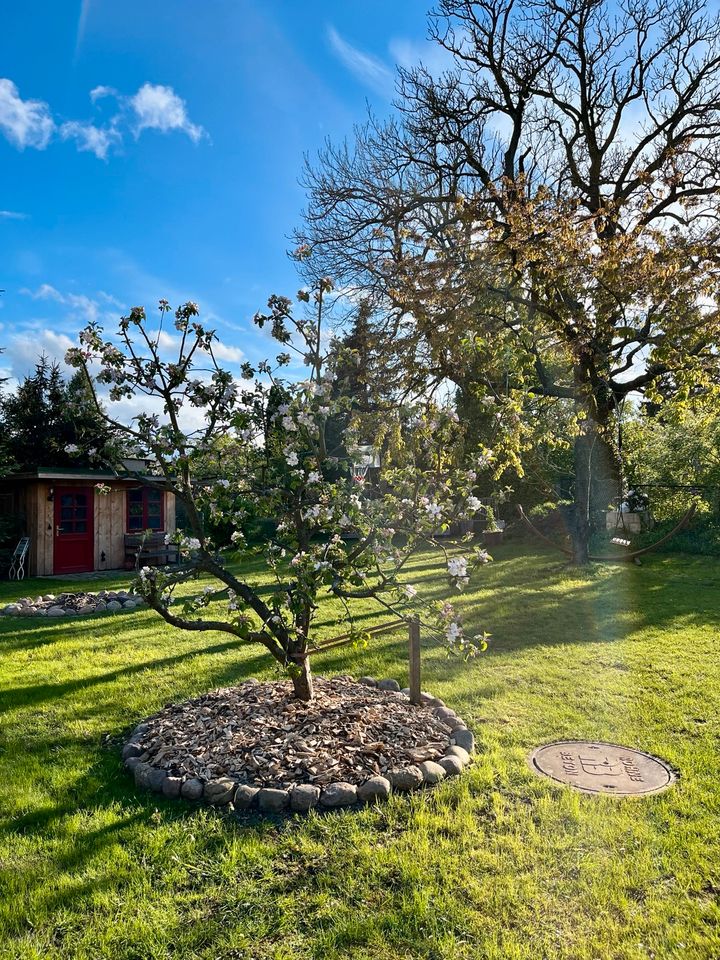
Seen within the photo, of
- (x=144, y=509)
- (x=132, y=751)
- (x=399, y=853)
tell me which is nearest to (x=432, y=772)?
(x=399, y=853)

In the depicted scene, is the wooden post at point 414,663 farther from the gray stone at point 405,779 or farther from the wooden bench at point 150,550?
the wooden bench at point 150,550

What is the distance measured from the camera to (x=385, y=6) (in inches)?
305

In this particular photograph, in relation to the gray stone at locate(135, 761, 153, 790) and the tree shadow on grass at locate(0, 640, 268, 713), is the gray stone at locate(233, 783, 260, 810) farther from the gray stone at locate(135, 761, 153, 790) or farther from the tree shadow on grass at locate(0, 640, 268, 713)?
the tree shadow on grass at locate(0, 640, 268, 713)

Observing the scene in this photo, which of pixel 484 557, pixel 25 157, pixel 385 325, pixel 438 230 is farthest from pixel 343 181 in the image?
pixel 484 557

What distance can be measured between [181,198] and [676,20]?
12279 mm

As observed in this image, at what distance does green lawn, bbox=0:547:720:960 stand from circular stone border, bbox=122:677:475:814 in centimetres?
9

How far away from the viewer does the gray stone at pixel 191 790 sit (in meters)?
3.28

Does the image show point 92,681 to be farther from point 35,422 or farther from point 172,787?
point 35,422

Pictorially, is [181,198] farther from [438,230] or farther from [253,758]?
[438,230]

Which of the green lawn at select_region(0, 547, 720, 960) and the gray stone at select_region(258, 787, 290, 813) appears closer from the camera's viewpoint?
the green lawn at select_region(0, 547, 720, 960)

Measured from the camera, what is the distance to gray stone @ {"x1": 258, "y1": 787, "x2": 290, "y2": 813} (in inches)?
124

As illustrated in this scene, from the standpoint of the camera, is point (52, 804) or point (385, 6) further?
point (385, 6)

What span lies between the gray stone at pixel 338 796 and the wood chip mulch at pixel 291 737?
0.36 feet

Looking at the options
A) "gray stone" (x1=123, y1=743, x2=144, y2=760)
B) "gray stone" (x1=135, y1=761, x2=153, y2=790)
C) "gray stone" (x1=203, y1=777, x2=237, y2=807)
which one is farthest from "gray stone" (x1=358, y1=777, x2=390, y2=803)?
"gray stone" (x1=123, y1=743, x2=144, y2=760)
